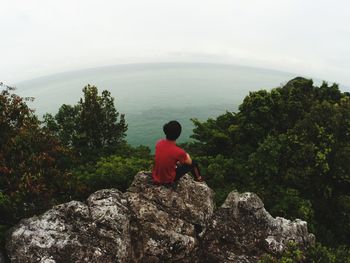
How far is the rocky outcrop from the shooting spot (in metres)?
9.36

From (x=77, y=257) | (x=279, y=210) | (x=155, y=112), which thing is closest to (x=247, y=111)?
(x=279, y=210)

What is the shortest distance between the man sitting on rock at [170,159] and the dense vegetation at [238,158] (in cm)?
458

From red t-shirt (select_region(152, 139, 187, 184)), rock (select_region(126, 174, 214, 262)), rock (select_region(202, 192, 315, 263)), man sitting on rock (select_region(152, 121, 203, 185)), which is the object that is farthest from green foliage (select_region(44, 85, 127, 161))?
rock (select_region(202, 192, 315, 263))

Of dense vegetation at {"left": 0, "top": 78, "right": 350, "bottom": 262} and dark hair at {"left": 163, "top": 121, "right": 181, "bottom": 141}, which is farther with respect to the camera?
dense vegetation at {"left": 0, "top": 78, "right": 350, "bottom": 262}

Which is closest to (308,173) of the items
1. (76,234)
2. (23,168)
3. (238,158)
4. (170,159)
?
(238,158)

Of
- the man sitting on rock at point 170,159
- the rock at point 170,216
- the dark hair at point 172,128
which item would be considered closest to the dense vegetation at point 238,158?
the rock at point 170,216

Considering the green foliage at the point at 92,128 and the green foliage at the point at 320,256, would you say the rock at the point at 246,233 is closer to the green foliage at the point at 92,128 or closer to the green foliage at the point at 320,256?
the green foliage at the point at 320,256

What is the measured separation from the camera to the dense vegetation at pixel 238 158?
12227 mm

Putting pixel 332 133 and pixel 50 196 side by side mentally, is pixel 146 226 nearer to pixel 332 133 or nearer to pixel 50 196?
pixel 50 196

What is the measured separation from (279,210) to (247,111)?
46.5 feet

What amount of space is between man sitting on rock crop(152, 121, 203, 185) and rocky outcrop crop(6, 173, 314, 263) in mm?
570

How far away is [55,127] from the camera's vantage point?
97.7 feet

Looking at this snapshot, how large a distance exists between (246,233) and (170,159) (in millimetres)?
4647

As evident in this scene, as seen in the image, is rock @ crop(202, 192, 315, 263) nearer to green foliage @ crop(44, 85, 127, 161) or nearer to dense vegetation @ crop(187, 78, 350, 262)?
dense vegetation @ crop(187, 78, 350, 262)
